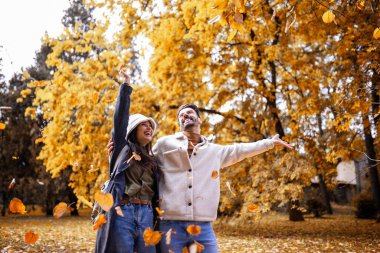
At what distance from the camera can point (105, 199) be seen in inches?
105

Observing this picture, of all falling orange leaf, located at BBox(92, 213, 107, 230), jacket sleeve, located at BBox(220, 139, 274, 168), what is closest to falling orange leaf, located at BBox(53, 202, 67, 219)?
falling orange leaf, located at BBox(92, 213, 107, 230)

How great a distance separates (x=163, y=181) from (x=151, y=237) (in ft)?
1.76

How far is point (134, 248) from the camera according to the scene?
9.34 ft

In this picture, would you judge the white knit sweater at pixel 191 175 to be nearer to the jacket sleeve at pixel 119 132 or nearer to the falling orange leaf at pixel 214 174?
the falling orange leaf at pixel 214 174

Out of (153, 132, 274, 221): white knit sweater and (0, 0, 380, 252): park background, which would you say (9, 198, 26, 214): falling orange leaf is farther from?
(0, 0, 380, 252): park background

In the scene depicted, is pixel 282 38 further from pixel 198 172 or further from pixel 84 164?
pixel 198 172

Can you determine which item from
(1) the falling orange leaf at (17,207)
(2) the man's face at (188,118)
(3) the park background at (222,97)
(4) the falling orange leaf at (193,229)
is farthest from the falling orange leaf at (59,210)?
(3) the park background at (222,97)

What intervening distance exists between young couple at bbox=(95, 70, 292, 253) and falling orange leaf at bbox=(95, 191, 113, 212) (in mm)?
107

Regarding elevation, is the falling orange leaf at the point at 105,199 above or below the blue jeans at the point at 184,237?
above

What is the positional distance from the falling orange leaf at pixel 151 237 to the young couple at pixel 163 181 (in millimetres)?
104

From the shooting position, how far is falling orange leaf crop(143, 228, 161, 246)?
2707 millimetres

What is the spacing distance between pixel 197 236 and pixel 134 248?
49 cm

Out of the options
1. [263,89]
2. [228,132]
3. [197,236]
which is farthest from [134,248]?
[228,132]

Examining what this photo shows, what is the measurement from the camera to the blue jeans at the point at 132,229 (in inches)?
108
